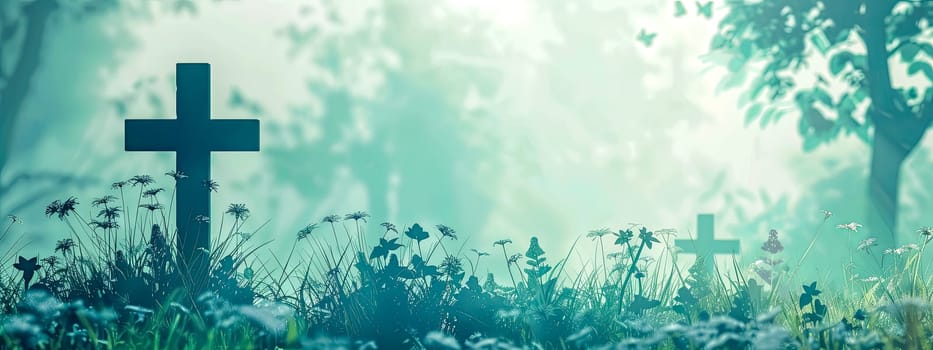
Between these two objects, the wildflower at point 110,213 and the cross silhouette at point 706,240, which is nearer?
A: the wildflower at point 110,213

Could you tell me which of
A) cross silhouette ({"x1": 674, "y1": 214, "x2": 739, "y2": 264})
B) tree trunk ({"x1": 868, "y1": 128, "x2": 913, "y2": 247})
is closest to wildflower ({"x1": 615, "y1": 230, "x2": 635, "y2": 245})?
cross silhouette ({"x1": 674, "y1": 214, "x2": 739, "y2": 264})

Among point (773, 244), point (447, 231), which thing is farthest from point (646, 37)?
point (447, 231)

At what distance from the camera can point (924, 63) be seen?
36.9 ft

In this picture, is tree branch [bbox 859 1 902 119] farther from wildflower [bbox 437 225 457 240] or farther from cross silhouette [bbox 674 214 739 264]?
wildflower [bbox 437 225 457 240]

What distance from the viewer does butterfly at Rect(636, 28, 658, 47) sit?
11.0m

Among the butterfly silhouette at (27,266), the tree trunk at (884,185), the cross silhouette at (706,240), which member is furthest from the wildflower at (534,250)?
the tree trunk at (884,185)

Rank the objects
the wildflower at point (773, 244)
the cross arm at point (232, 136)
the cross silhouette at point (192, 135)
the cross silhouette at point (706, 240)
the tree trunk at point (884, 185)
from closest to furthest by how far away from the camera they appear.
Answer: the wildflower at point (773, 244)
the cross silhouette at point (192, 135)
the cross arm at point (232, 136)
the tree trunk at point (884, 185)
the cross silhouette at point (706, 240)

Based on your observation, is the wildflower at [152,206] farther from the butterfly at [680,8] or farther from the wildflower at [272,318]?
the butterfly at [680,8]

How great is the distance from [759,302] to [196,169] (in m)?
4.08

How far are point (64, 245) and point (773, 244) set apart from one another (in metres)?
4.83

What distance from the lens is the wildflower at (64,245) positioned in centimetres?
591

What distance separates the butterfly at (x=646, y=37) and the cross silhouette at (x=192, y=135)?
565 cm

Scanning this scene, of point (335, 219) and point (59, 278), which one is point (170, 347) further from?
point (59, 278)

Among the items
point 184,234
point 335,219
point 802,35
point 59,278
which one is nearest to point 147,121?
point 184,234
